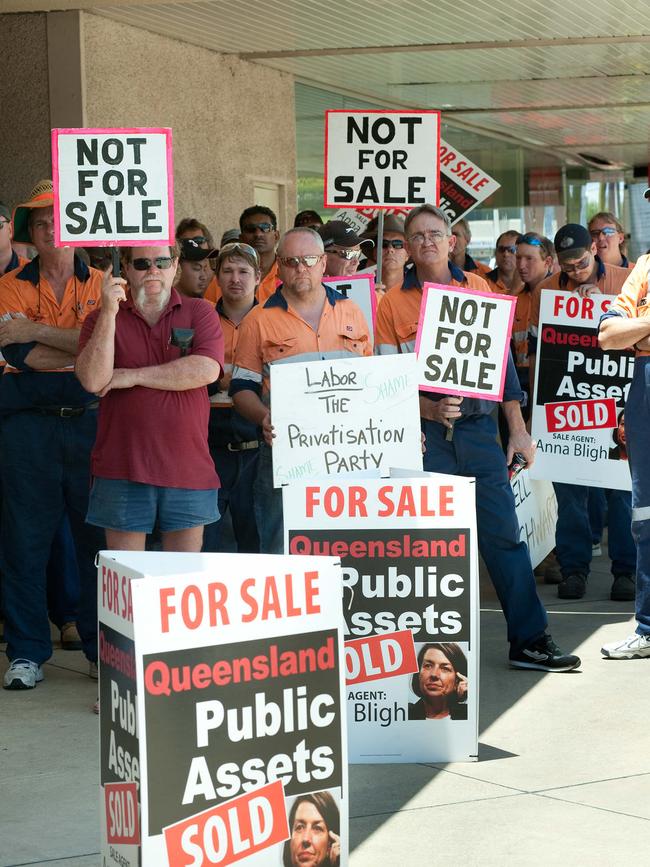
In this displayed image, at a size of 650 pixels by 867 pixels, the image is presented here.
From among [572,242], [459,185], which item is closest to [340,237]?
[572,242]

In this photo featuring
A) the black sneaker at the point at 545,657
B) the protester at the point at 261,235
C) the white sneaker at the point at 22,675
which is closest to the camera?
the white sneaker at the point at 22,675

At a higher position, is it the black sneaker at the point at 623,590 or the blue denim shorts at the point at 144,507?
the blue denim shorts at the point at 144,507

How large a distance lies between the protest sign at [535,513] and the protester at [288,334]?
2183mm

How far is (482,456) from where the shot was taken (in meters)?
6.54

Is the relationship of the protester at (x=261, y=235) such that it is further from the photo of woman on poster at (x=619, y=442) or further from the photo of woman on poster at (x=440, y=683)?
the photo of woman on poster at (x=440, y=683)

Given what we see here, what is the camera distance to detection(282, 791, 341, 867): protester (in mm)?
3863

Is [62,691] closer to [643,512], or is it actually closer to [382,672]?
[382,672]

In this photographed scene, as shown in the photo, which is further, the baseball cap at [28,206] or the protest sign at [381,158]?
the protest sign at [381,158]

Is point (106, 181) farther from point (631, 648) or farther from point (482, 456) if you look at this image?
point (631, 648)

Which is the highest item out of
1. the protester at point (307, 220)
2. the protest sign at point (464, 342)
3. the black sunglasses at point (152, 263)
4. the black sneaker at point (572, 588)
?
the protester at point (307, 220)

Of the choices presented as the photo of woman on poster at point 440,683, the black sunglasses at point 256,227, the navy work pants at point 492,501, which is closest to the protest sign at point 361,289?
the navy work pants at point 492,501

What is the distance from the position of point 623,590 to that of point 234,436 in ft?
9.09

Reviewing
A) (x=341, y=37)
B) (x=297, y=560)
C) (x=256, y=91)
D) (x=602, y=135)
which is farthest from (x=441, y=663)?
(x=602, y=135)

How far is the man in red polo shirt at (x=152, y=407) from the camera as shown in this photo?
225 inches
